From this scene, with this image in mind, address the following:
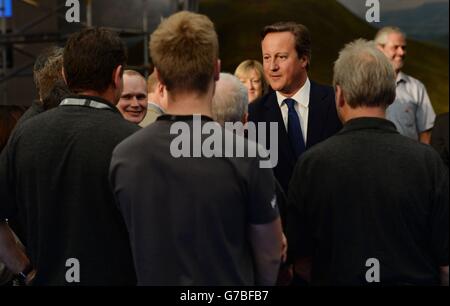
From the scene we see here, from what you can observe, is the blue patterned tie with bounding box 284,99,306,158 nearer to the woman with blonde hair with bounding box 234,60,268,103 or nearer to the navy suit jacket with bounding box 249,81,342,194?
the navy suit jacket with bounding box 249,81,342,194

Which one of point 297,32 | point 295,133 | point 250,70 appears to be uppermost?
point 297,32

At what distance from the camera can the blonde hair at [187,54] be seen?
6.39 feet

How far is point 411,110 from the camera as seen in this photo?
501 cm

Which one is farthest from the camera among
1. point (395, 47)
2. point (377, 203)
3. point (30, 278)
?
point (395, 47)

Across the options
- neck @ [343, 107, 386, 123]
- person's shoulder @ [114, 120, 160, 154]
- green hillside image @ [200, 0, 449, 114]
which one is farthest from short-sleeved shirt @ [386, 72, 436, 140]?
person's shoulder @ [114, 120, 160, 154]

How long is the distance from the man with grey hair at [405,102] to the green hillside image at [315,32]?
117 inches

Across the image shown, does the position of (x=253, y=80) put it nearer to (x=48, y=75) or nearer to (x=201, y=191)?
(x=48, y=75)

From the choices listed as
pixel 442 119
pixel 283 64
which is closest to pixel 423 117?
pixel 442 119

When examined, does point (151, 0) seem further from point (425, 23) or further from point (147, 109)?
point (147, 109)

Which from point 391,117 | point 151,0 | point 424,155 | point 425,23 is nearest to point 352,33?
point 425,23

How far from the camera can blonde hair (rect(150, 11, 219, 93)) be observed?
1946 mm

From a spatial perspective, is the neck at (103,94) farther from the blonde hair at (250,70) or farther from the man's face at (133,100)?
the blonde hair at (250,70)

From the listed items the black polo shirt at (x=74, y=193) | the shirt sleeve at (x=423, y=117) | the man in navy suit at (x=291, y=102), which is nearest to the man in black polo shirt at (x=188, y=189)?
the black polo shirt at (x=74, y=193)

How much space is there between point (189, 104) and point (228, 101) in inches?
20.8
